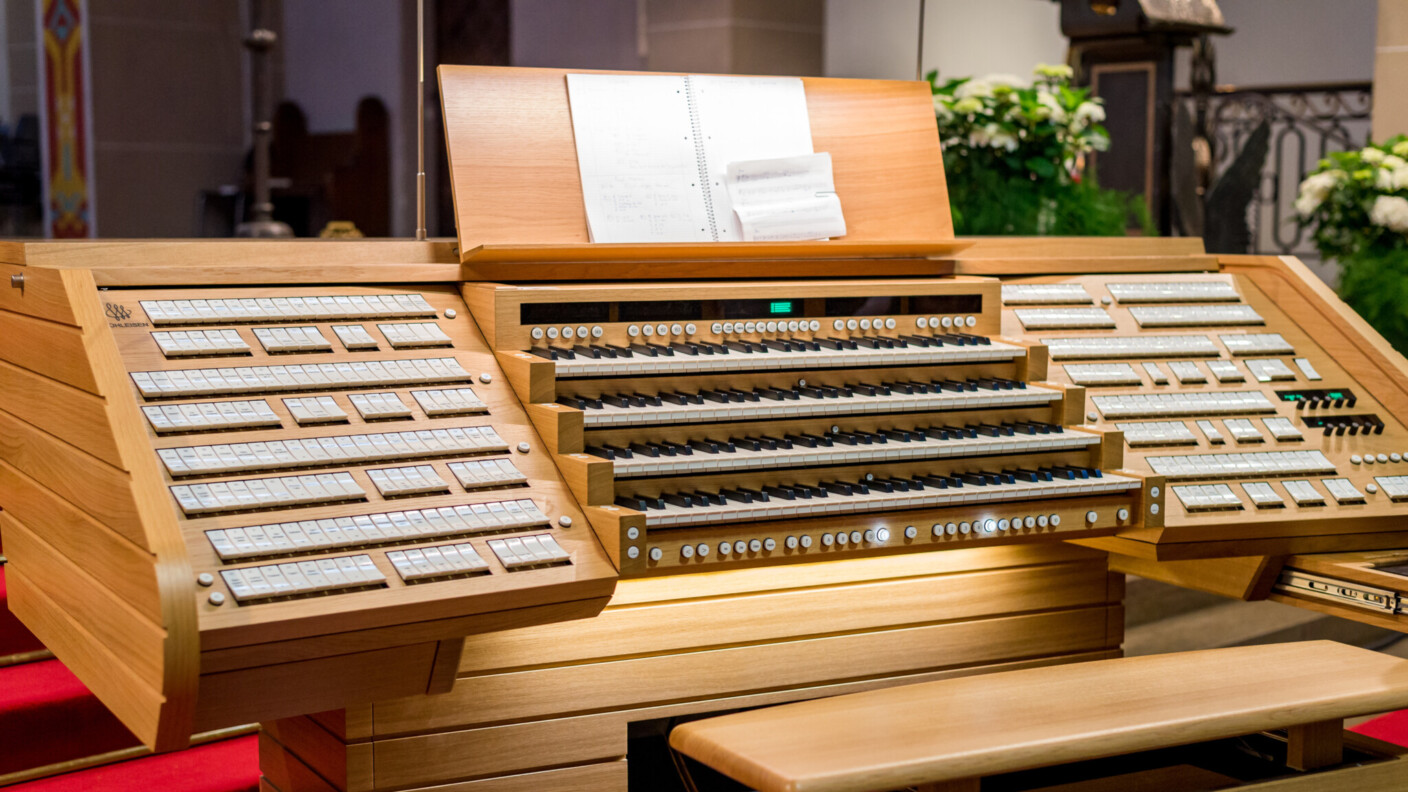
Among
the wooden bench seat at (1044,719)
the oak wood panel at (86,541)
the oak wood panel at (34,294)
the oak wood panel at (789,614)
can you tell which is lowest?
the oak wood panel at (789,614)

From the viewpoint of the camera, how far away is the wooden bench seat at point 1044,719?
1.92m

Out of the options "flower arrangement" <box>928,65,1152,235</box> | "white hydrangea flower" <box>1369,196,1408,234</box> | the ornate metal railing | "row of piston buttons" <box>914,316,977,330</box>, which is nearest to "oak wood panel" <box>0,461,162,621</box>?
"row of piston buttons" <box>914,316,977,330</box>

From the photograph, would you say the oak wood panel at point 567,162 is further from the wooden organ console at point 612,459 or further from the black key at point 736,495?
the black key at point 736,495

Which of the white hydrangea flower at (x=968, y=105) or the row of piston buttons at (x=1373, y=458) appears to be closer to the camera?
the row of piston buttons at (x=1373, y=458)

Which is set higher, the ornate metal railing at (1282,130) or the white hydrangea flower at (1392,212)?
the ornate metal railing at (1282,130)

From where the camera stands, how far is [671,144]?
9.71 ft

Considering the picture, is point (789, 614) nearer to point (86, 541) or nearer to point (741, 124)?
point (741, 124)

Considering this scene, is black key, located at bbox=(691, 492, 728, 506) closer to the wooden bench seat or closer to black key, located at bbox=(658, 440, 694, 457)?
black key, located at bbox=(658, 440, 694, 457)

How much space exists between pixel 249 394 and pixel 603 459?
64 cm

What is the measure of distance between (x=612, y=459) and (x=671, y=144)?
0.90 meters

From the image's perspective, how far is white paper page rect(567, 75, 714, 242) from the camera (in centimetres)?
283

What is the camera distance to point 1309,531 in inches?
116

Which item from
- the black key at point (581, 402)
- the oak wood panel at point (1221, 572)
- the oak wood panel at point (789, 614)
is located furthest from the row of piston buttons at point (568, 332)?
the oak wood panel at point (1221, 572)

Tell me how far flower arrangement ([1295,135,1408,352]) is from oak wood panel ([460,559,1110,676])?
1735 mm
